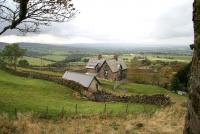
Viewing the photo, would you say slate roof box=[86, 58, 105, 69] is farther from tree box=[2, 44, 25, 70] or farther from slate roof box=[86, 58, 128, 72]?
tree box=[2, 44, 25, 70]

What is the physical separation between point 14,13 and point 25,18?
587mm

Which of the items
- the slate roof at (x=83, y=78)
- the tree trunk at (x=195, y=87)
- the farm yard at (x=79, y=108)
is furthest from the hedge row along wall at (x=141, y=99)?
the tree trunk at (x=195, y=87)

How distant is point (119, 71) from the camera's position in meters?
93.6

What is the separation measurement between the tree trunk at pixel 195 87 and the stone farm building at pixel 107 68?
8426cm

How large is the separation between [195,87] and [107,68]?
8609 cm

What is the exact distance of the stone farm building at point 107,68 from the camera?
90188 millimetres

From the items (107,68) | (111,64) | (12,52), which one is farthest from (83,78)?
(12,52)

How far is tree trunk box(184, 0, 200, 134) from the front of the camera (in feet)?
15.6

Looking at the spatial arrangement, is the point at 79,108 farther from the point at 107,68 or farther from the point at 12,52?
the point at 12,52

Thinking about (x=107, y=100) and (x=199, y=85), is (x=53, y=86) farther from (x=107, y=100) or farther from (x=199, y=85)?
(x=199, y=85)

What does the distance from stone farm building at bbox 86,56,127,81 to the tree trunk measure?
8426 centimetres

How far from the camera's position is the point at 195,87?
15.7ft

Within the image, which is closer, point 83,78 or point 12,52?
point 83,78

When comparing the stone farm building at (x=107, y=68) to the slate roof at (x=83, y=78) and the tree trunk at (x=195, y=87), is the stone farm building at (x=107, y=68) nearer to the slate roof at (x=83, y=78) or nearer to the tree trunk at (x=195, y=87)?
the slate roof at (x=83, y=78)
